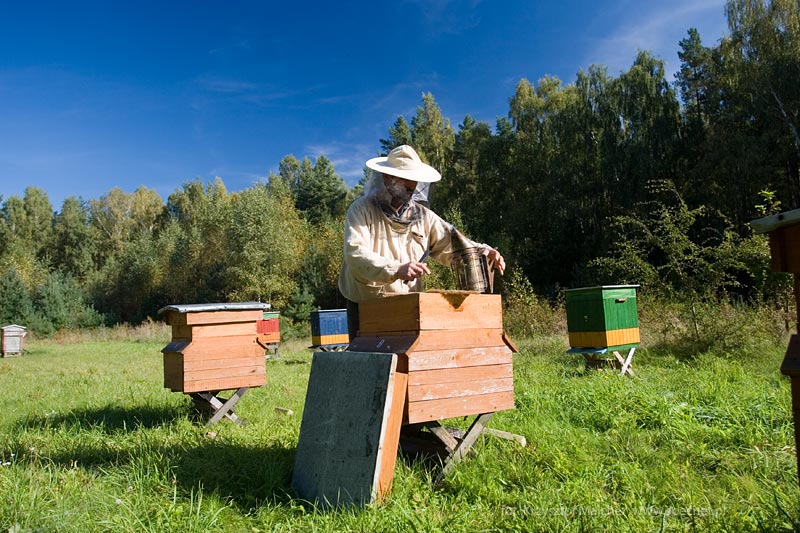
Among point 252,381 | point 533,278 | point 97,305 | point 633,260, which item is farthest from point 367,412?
point 97,305

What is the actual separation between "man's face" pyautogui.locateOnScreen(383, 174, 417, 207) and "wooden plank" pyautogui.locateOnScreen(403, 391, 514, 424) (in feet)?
4.28

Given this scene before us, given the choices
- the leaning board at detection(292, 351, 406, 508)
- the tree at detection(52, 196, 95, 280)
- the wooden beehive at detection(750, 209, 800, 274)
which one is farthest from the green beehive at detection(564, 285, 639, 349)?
the tree at detection(52, 196, 95, 280)

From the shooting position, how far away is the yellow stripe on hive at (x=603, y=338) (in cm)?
752

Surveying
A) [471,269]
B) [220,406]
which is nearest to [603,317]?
[471,269]

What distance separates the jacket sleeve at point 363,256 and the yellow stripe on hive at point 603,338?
502cm

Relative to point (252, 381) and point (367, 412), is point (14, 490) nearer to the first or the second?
point (367, 412)

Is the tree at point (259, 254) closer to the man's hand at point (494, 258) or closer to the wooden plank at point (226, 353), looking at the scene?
the wooden plank at point (226, 353)

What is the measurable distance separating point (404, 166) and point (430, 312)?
992 mm

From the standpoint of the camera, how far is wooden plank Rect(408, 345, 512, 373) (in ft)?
9.98

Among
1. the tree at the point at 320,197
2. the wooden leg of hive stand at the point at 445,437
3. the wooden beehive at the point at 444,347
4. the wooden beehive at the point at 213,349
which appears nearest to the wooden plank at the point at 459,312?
the wooden beehive at the point at 444,347

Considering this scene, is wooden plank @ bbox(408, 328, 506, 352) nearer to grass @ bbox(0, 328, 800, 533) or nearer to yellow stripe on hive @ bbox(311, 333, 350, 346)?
grass @ bbox(0, 328, 800, 533)

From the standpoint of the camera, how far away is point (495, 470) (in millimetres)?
3264

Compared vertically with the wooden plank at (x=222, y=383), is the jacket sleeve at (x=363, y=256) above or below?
above

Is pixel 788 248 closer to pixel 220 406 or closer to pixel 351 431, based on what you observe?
pixel 351 431
